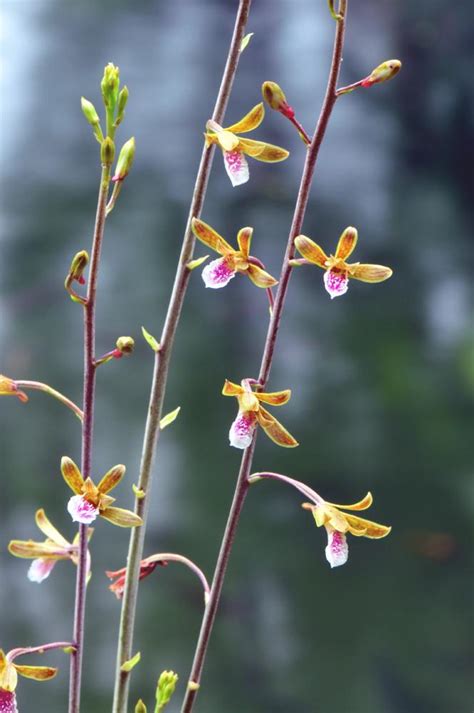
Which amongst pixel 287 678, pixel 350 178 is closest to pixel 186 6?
pixel 350 178

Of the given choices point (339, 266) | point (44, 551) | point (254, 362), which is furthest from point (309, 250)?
point (254, 362)

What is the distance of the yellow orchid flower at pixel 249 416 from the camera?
1.44 feet

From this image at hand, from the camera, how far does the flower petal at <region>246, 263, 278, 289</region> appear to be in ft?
1.53

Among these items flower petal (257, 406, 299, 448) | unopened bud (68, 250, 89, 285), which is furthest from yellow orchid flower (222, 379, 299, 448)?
unopened bud (68, 250, 89, 285)

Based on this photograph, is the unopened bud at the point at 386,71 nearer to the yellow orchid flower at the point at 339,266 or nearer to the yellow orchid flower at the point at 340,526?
the yellow orchid flower at the point at 339,266

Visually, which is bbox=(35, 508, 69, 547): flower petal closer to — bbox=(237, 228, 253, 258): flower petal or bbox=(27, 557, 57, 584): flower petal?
bbox=(27, 557, 57, 584): flower petal

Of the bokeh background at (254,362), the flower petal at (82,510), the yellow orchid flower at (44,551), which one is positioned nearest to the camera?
the flower petal at (82,510)

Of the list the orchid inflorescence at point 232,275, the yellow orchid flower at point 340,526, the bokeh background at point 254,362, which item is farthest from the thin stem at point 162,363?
the bokeh background at point 254,362

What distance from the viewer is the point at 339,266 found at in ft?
1.51

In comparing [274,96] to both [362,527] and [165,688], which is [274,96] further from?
A: [165,688]

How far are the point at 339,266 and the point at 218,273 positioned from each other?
2.7 inches

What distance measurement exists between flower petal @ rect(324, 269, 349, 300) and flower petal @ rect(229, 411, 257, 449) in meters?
0.08

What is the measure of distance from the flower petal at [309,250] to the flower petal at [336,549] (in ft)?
0.51

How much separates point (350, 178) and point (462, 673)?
898mm
